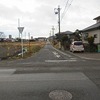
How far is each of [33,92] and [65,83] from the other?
1.81 meters

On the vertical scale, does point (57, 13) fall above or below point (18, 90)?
above

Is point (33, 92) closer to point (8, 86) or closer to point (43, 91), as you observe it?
point (43, 91)

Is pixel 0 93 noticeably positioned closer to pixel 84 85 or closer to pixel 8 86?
pixel 8 86

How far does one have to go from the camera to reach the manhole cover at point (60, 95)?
21.9 ft

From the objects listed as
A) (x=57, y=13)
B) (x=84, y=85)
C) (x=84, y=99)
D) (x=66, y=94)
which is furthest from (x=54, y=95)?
(x=57, y=13)

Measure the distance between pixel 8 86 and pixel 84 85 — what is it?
2.90 meters

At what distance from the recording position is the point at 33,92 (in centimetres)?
737

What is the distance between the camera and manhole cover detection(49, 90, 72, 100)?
21.9 ft

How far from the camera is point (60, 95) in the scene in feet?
22.9

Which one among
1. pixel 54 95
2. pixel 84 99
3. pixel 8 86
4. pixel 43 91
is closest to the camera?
pixel 84 99

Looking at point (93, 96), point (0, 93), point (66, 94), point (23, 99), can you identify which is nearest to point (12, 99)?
point (23, 99)

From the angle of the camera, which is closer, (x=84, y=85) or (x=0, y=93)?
(x=0, y=93)

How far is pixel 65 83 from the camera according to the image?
344 inches

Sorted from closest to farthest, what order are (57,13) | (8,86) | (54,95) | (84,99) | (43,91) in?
1. (84,99)
2. (54,95)
3. (43,91)
4. (8,86)
5. (57,13)
